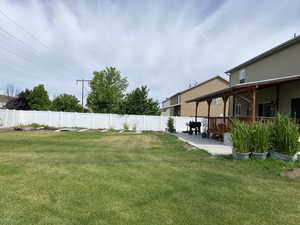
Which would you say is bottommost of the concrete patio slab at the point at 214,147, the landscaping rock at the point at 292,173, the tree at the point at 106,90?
the concrete patio slab at the point at 214,147

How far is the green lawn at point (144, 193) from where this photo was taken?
8.15 ft

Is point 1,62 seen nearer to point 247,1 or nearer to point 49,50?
point 49,50

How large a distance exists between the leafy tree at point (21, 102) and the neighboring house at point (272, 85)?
23375 mm

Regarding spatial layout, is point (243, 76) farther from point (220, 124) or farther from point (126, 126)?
point (126, 126)

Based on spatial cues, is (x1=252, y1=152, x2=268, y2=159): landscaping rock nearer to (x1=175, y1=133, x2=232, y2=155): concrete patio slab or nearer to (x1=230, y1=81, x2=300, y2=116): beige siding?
(x1=175, y1=133, x2=232, y2=155): concrete patio slab

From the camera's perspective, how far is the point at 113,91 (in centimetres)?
2294

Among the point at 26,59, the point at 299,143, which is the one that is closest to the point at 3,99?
the point at 26,59

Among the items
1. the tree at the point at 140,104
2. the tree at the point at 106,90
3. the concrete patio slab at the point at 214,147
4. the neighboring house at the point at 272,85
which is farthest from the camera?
the tree at the point at 106,90

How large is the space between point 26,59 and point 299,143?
2282 cm

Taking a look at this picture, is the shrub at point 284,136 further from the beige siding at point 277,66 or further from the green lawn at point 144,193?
the beige siding at point 277,66

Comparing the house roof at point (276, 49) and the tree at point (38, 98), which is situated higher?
the house roof at point (276, 49)

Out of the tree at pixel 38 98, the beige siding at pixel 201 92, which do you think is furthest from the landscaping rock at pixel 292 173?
the tree at pixel 38 98

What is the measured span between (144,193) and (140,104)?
1626 centimetres

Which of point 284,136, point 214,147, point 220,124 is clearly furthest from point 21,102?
point 284,136
